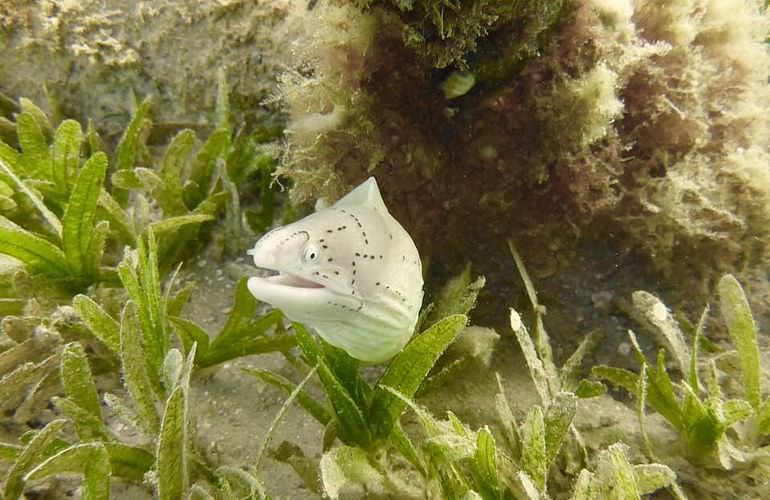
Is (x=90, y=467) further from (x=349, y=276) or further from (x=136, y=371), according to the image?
(x=349, y=276)

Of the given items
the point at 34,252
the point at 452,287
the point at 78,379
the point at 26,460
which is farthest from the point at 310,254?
the point at 34,252

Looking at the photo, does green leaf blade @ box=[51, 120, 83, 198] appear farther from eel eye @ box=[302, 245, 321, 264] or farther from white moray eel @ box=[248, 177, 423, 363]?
eel eye @ box=[302, 245, 321, 264]

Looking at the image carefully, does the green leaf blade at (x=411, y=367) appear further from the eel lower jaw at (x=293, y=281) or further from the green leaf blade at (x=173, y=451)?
the green leaf blade at (x=173, y=451)

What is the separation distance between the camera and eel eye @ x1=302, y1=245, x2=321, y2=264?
1.70 m

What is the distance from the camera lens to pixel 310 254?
5.57ft

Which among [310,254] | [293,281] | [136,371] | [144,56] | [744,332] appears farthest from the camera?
[144,56]

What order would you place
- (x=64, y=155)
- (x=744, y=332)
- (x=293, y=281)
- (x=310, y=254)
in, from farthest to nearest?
(x=64, y=155) → (x=744, y=332) → (x=293, y=281) → (x=310, y=254)

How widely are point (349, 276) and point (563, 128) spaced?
4.60ft

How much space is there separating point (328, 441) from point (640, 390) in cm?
133

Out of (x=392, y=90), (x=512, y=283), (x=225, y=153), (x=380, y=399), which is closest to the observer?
(x=380, y=399)

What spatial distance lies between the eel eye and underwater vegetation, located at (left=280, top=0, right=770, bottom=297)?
968 millimetres

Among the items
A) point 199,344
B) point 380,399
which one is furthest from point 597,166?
point 199,344

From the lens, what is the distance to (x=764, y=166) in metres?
2.55

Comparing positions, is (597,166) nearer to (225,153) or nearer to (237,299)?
(237,299)
